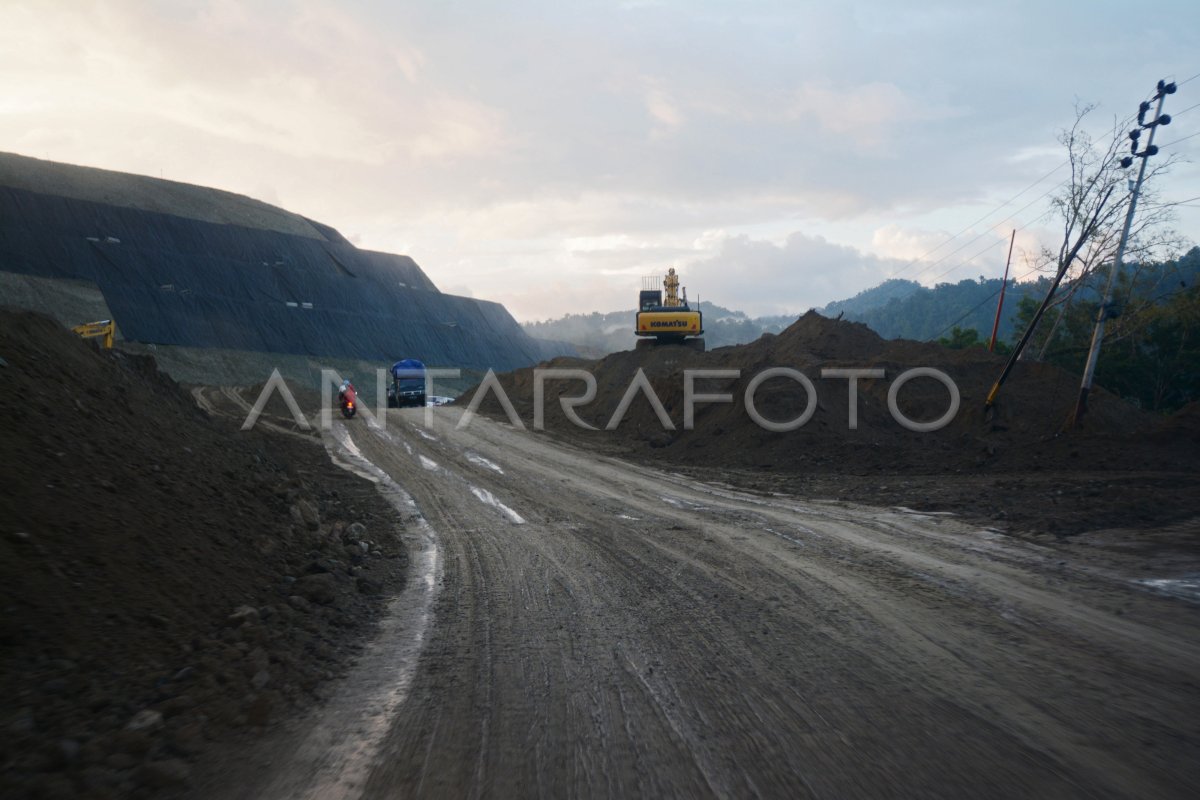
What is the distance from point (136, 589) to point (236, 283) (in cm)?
6997

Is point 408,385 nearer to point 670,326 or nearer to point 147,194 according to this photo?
point 670,326

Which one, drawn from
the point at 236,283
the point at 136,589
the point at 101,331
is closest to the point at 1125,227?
the point at 136,589

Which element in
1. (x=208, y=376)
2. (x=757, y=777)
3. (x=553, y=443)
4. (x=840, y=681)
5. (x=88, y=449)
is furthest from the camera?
(x=208, y=376)

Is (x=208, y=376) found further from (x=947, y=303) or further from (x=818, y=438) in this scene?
(x=947, y=303)

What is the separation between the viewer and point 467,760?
3809 millimetres

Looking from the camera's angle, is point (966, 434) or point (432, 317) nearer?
point (966, 434)

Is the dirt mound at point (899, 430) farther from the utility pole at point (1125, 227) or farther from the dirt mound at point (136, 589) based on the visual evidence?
the dirt mound at point (136, 589)

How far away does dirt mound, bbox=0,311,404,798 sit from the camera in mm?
3684

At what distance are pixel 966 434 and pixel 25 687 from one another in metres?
19.0

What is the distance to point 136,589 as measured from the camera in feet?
16.3

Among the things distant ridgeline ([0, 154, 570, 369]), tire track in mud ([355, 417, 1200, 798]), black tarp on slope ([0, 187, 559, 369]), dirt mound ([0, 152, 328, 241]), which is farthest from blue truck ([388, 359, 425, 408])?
dirt mound ([0, 152, 328, 241])

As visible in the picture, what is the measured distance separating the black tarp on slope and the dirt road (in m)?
60.5

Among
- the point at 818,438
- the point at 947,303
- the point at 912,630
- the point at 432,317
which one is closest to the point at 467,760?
the point at 912,630

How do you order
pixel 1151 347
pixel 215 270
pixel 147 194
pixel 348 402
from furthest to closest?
pixel 147 194
pixel 215 270
pixel 1151 347
pixel 348 402
